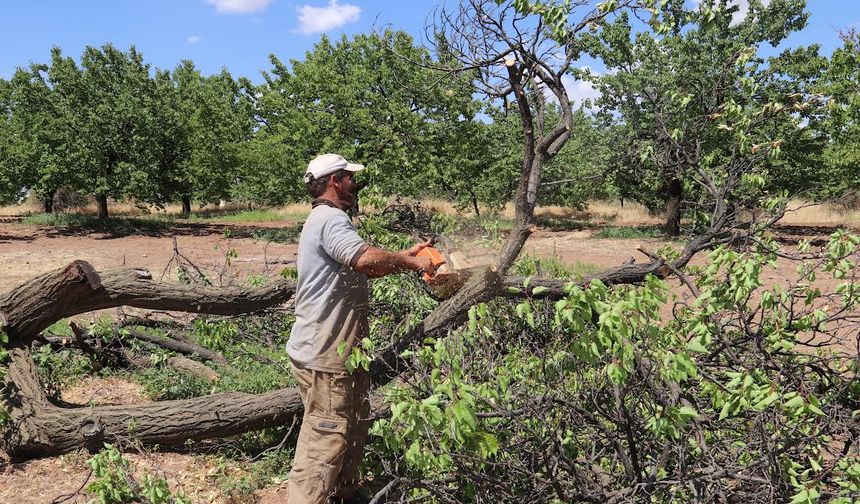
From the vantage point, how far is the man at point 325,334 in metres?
3.15

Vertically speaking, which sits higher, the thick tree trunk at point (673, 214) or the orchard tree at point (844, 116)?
the orchard tree at point (844, 116)

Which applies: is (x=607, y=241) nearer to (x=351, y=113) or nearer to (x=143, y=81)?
(x=351, y=113)

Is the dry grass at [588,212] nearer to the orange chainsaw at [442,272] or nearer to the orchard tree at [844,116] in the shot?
the orchard tree at [844,116]

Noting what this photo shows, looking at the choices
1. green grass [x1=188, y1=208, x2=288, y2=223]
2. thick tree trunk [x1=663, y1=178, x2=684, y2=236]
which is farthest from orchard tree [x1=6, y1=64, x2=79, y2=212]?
thick tree trunk [x1=663, y1=178, x2=684, y2=236]

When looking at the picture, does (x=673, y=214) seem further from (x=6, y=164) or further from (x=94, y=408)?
(x=6, y=164)

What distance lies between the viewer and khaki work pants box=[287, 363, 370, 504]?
10.4ft

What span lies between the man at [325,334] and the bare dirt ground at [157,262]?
963 millimetres

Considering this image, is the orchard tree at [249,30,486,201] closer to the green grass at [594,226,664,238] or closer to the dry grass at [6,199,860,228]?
the dry grass at [6,199,860,228]

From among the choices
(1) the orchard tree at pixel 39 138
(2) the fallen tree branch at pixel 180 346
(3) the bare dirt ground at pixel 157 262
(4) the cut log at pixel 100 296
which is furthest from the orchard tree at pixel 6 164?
(4) the cut log at pixel 100 296

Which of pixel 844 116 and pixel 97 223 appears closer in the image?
pixel 844 116

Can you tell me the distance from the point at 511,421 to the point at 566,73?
2.78m

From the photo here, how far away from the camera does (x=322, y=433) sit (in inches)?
126

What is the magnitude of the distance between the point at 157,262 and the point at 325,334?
1376 centimetres

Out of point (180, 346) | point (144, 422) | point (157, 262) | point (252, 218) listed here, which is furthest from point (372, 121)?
point (144, 422)
